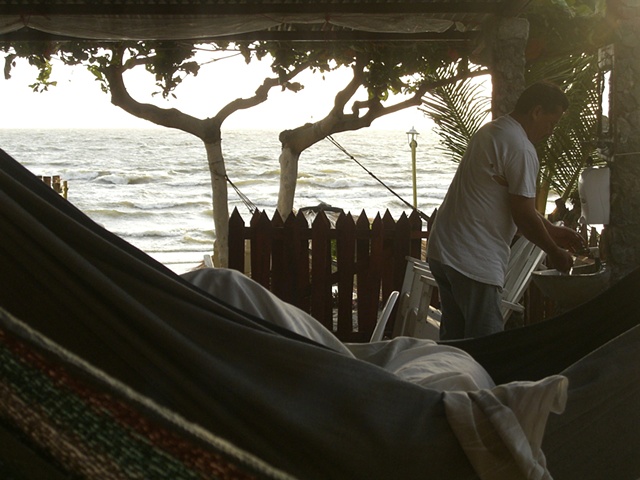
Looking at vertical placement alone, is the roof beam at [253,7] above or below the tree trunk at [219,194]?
above

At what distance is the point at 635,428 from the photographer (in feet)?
6.70

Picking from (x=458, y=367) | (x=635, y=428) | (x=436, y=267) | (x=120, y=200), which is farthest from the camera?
(x=120, y=200)

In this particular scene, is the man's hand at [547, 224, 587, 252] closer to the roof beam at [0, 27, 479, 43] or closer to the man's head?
the man's head

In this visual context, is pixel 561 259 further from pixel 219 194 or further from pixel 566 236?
pixel 219 194

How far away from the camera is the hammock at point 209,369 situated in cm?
176

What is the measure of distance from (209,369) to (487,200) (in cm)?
199

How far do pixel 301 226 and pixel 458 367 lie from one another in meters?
4.09

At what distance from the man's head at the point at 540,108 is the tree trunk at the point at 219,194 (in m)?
4.93

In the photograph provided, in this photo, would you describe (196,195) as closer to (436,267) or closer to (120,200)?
(120,200)

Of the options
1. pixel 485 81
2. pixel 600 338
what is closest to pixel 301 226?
pixel 485 81

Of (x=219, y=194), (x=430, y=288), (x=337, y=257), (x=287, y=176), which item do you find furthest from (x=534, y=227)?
(x=287, y=176)

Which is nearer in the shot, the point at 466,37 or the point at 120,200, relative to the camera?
the point at 466,37

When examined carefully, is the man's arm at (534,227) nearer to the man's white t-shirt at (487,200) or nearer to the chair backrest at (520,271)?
the man's white t-shirt at (487,200)

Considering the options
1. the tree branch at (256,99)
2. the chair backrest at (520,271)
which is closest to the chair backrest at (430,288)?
the chair backrest at (520,271)
